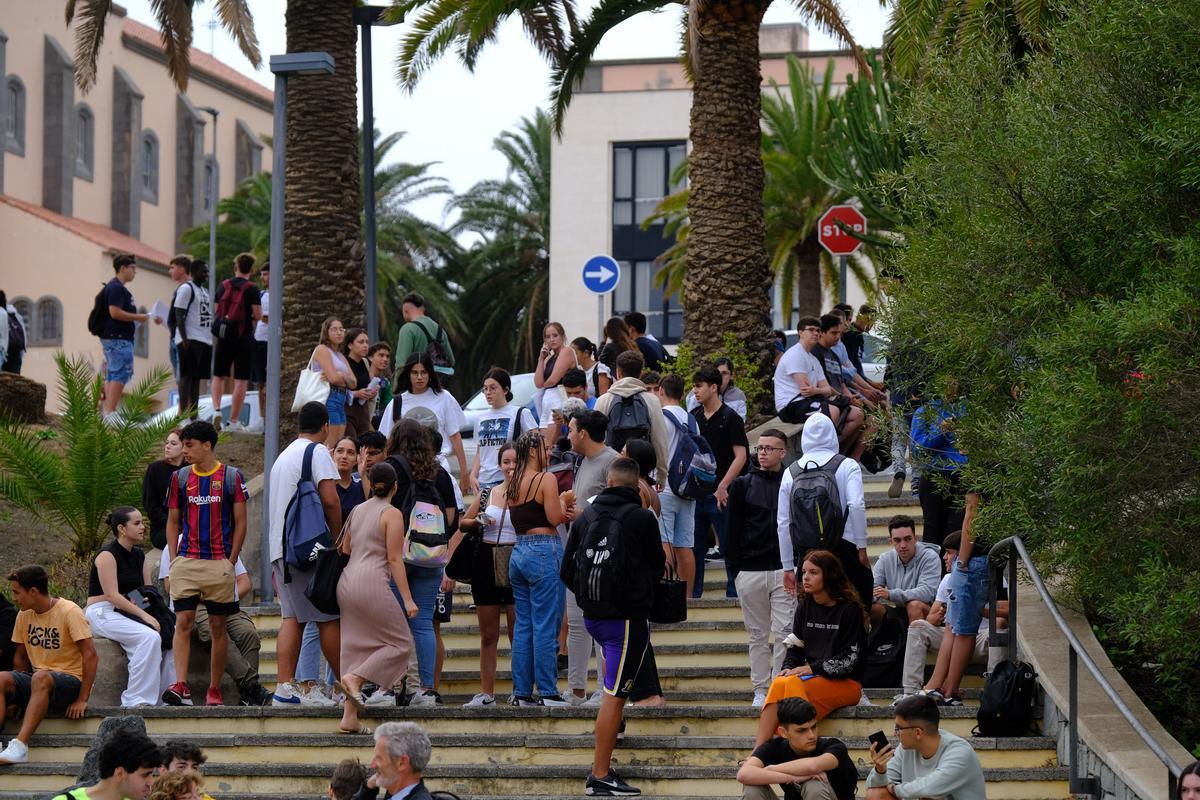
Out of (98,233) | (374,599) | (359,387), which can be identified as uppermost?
(98,233)

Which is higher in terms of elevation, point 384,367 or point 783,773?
point 384,367

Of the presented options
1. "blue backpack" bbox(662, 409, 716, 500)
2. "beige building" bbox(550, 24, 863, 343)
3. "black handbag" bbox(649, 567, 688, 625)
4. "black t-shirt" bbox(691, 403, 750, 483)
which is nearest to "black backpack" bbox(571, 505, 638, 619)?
"black handbag" bbox(649, 567, 688, 625)

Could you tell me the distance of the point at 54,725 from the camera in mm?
12000

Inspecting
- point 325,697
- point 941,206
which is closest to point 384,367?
point 325,697

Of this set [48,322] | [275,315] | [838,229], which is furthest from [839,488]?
[48,322]

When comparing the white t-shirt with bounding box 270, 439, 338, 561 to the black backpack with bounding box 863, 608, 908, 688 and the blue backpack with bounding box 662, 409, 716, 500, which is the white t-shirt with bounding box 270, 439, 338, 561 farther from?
the black backpack with bounding box 863, 608, 908, 688

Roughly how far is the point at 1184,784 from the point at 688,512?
556 cm

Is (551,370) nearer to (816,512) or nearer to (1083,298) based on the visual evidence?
(816,512)

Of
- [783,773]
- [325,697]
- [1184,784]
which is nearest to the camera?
[1184,784]

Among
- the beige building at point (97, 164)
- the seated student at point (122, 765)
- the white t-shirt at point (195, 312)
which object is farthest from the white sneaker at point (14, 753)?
the beige building at point (97, 164)

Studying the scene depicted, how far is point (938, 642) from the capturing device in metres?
11.0

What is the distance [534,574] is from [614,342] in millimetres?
4946

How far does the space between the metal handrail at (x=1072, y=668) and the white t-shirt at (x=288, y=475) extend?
14.4ft

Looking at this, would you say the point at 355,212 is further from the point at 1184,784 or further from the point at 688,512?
the point at 1184,784
